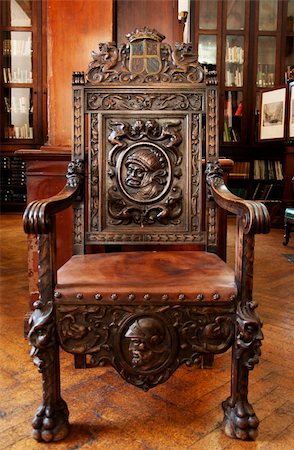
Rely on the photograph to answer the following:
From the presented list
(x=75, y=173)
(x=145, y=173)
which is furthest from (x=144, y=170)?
(x=75, y=173)

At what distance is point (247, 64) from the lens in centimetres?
656

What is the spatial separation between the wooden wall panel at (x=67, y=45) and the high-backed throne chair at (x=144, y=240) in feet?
1.84

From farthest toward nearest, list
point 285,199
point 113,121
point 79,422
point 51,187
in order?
point 285,199
point 51,187
point 113,121
point 79,422

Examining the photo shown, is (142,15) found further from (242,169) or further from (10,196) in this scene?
(10,196)

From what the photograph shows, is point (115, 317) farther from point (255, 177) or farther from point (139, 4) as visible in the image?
point (255, 177)

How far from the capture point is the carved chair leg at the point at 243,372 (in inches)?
50.0

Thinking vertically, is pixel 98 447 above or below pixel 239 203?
below

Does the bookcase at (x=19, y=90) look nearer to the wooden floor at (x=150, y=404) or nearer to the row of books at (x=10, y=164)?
the row of books at (x=10, y=164)

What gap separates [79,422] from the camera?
1.43 meters

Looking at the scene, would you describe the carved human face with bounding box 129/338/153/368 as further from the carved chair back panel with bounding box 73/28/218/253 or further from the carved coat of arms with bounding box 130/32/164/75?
the carved coat of arms with bounding box 130/32/164/75

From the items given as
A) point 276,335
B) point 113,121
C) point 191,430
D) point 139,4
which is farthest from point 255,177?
point 191,430

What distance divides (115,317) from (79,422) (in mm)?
407

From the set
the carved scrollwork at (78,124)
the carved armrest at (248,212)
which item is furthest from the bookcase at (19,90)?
the carved armrest at (248,212)

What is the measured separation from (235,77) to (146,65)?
5.27 m
